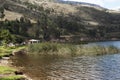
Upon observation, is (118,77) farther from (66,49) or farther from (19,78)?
(66,49)

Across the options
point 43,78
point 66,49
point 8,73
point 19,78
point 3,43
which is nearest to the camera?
point 19,78

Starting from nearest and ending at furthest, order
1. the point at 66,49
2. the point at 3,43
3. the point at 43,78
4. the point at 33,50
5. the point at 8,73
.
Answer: the point at 8,73, the point at 43,78, the point at 66,49, the point at 33,50, the point at 3,43

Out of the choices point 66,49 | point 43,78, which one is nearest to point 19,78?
point 43,78

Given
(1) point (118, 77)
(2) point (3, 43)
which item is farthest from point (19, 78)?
(2) point (3, 43)

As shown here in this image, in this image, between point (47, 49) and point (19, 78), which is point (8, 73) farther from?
point (47, 49)

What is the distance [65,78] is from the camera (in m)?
73.1

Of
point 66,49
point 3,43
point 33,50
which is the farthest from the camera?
point 3,43

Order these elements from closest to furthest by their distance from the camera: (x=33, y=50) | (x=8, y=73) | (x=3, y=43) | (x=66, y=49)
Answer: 1. (x=8, y=73)
2. (x=66, y=49)
3. (x=33, y=50)
4. (x=3, y=43)

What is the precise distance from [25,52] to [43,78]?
264ft

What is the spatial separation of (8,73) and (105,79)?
22.7 meters

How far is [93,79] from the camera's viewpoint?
70250 mm

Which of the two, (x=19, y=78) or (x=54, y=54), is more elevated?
(x=19, y=78)

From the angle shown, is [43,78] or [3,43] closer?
[43,78]

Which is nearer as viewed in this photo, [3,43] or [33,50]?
[33,50]
